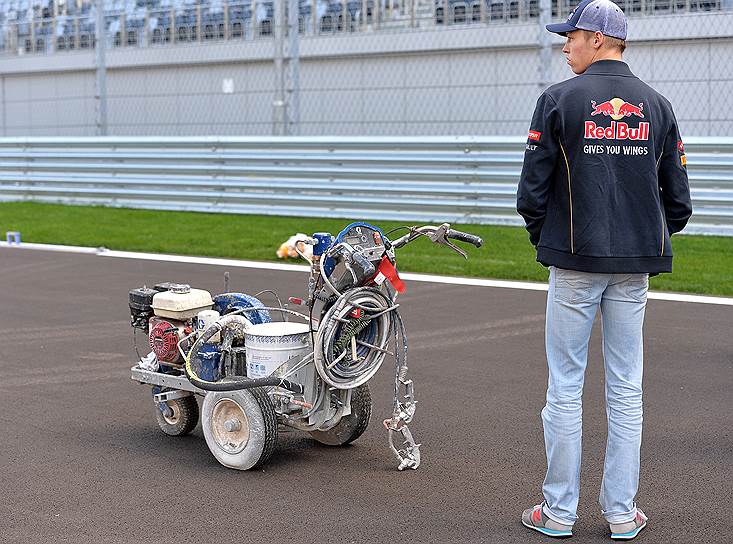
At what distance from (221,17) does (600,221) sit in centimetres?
1395

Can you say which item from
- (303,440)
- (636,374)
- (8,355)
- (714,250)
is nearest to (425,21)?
(714,250)

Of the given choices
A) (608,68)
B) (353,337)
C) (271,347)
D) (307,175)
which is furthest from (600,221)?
(307,175)

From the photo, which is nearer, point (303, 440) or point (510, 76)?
point (303, 440)

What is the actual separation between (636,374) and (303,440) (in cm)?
206

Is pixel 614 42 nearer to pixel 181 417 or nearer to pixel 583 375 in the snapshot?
pixel 583 375

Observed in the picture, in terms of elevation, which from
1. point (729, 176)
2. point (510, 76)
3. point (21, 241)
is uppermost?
point (510, 76)

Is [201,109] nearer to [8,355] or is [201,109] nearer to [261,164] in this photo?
[261,164]

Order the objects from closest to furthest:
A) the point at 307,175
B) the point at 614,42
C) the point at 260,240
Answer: the point at 614,42, the point at 260,240, the point at 307,175

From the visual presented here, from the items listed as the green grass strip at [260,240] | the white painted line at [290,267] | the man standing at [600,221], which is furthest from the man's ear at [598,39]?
the green grass strip at [260,240]

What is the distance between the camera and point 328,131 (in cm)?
1681

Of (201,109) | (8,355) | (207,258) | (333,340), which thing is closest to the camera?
(333,340)

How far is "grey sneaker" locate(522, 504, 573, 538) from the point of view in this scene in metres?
4.46

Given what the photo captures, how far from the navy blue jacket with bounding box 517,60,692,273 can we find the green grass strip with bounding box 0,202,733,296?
19.8ft

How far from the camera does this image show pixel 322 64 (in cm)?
1689
